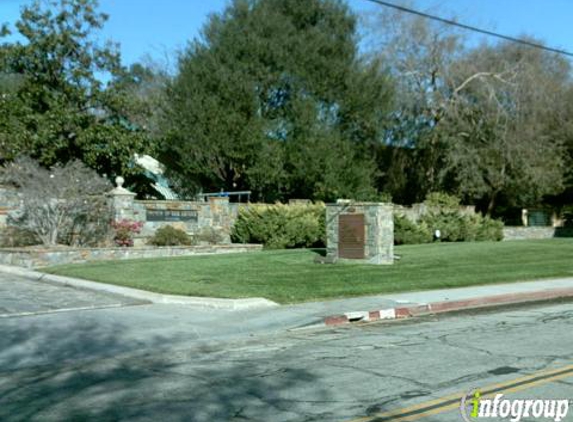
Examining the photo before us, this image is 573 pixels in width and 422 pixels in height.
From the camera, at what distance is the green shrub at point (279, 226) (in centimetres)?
2706

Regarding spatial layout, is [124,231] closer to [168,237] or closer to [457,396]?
[168,237]

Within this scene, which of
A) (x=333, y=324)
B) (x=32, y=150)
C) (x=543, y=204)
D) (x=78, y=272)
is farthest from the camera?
(x=543, y=204)

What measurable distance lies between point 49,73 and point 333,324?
2127 cm

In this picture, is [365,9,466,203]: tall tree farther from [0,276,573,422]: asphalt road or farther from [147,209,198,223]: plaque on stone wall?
[0,276,573,422]: asphalt road

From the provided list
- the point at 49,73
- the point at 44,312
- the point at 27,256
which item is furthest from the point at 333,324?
the point at 49,73

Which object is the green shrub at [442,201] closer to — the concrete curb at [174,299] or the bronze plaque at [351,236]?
the bronze plaque at [351,236]

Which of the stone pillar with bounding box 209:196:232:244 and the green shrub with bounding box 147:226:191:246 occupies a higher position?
the stone pillar with bounding box 209:196:232:244

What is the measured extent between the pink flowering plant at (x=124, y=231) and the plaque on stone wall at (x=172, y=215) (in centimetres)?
143

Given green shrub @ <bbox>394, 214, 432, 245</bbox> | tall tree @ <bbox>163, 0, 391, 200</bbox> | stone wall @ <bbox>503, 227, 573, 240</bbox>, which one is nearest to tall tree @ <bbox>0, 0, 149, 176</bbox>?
tall tree @ <bbox>163, 0, 391, 200</bbox>

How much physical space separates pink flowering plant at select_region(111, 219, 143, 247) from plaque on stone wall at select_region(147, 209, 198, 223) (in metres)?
1.43

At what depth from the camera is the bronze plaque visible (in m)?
20.3

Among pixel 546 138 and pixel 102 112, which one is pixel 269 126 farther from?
pixel 546 138

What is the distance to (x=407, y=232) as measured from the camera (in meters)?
29.4

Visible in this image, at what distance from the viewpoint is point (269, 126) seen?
107 feet
